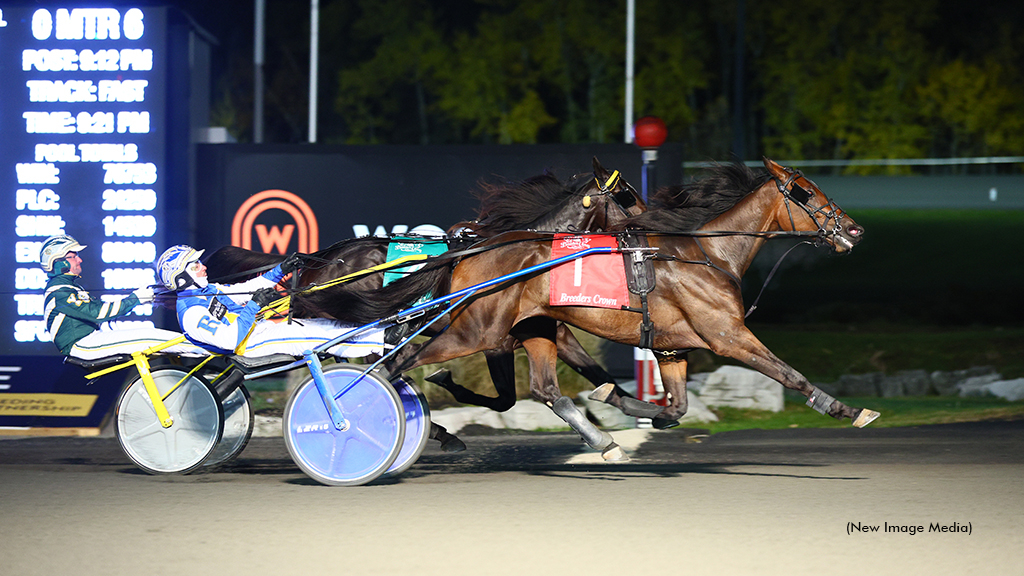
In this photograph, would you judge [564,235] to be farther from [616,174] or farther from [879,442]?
[879,442]

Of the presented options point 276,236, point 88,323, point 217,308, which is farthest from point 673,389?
point 276,236

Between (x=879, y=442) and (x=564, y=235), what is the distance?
118 inches

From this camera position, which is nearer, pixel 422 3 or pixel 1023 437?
pixel 1023 437

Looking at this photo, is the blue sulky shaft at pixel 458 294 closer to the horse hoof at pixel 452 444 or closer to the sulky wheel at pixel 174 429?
the sulky wheel at pixel 174 429

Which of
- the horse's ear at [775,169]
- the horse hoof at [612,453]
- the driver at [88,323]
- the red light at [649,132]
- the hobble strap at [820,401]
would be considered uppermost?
the red light at [649,132]

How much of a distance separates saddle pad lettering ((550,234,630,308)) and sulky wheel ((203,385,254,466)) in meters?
1.95

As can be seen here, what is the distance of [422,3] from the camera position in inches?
1395

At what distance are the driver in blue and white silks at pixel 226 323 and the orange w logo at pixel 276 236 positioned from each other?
3.39 meters

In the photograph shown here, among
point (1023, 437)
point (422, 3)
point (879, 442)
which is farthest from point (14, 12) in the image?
point (422, 3)

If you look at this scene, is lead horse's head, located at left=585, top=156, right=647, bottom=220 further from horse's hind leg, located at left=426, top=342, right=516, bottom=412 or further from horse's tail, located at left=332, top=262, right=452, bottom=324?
horse's hind leg, located at left=426, top=342, right=516, bottom=412

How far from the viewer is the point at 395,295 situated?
23.3 feet

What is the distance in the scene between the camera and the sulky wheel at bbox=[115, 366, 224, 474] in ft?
22.0

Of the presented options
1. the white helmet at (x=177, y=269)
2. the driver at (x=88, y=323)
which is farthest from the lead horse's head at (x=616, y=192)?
the driver at (x=88, y=323)

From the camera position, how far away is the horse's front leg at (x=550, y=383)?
271 inches
